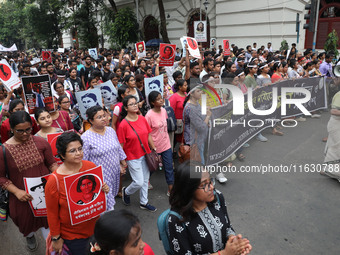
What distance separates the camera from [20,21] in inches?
2051

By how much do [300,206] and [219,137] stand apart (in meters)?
1.73

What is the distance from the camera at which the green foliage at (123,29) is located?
23219 millimetres

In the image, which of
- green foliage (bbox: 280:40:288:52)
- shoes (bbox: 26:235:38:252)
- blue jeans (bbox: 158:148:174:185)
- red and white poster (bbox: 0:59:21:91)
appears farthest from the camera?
green foliage (bbox: 280:40:288:52)

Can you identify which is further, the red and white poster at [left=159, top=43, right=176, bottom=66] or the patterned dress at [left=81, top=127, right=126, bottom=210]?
the red and white poster at [left=159, top=43, right=176, bottom=66]

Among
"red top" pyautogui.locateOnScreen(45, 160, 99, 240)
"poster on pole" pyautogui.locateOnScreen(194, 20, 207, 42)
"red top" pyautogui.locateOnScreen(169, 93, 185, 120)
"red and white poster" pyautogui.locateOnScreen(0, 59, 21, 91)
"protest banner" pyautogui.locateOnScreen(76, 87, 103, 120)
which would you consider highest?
"poster on pole" pyautogui.locateOnScreen(194, 20, 207, 42)

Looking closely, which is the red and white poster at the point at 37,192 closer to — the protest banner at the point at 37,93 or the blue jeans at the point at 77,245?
the blue jeans at the point at 77,245

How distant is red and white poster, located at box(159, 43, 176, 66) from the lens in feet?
25.6

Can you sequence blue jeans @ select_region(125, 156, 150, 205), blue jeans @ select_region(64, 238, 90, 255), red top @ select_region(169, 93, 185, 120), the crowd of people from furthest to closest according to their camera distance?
red top @ select_region(169, 93, 185, 120)
blue jeans @ select_region(125, 156, 150, 205)
blue jeans @ select_region(64, 238, 90, 255)
the crowd of people

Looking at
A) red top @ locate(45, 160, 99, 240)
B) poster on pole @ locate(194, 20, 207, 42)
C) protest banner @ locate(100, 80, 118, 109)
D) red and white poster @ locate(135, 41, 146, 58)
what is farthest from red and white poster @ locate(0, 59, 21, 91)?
poster on pole @ locate(194, 20, 207, 42)

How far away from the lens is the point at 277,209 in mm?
4297

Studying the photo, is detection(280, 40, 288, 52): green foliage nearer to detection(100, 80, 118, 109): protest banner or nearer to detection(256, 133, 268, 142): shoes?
detection(256, 133, 268, 142): shoes

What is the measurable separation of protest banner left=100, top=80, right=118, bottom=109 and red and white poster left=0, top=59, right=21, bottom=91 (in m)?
1.57

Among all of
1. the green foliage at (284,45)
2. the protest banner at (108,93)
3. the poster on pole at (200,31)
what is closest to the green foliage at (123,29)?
the green foliage at (284,45)

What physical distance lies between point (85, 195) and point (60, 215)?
28cm
